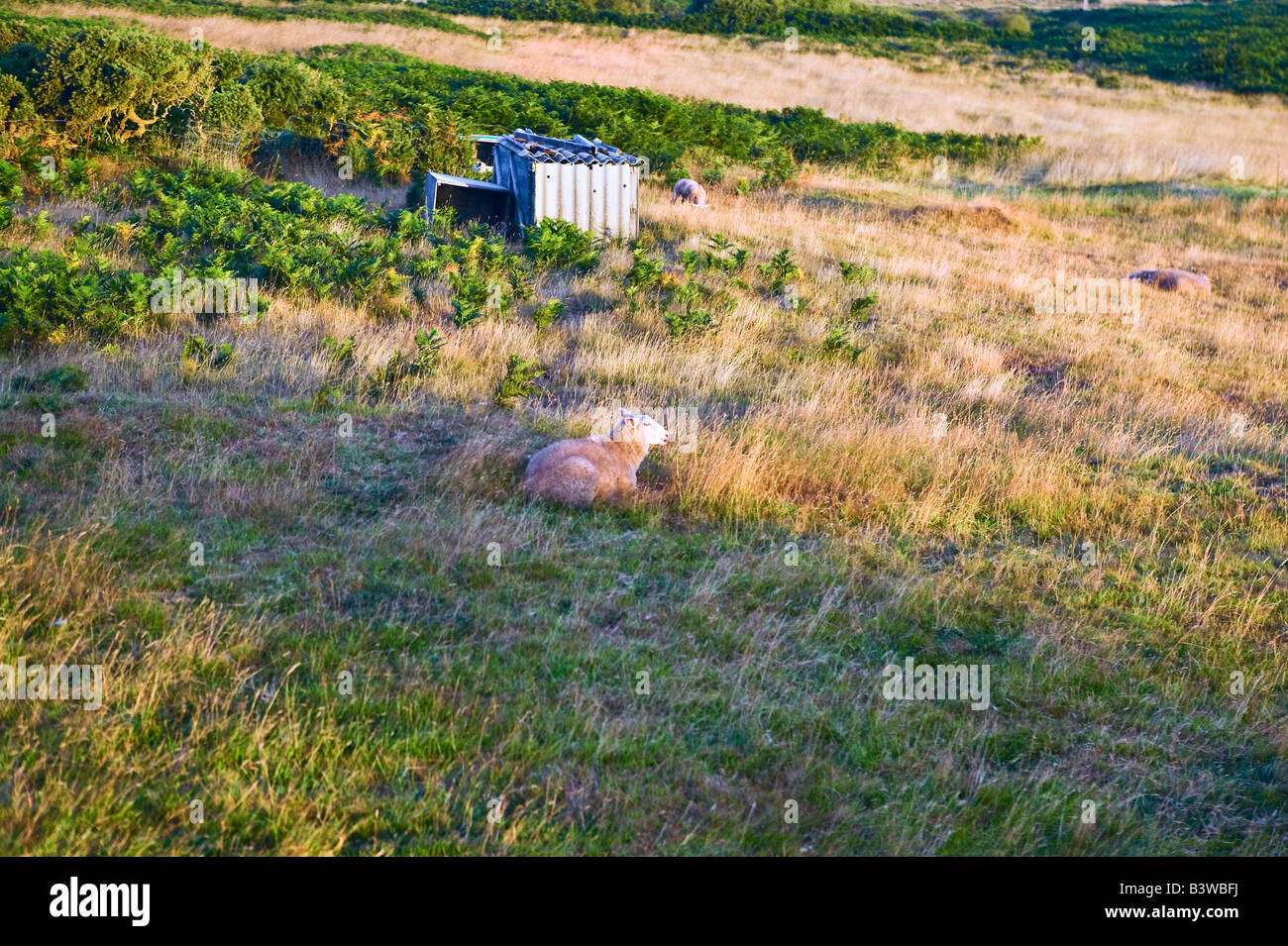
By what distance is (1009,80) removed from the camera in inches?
1399

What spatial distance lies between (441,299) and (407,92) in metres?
9.18

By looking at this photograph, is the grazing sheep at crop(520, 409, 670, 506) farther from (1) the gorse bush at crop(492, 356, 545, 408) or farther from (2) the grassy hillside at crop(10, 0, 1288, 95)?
(2) the grassy hillside at crop(10, 0, 1288, 95)

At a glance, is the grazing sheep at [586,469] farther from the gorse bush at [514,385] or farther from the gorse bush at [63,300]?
the gorse bush at [63,300]

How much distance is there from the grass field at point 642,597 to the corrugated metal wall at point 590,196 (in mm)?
2862

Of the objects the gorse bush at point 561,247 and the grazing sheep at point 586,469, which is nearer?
the grazing sheep at point 586,469

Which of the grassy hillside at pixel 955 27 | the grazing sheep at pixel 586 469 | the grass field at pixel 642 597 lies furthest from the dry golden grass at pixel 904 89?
the grazing sheep at pixel 586 469

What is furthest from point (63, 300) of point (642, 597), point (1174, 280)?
point (1174, 280)

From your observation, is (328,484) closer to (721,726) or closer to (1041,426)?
(721,726)

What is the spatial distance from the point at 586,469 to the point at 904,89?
3003cm

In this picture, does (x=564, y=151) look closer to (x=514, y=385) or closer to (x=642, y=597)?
(x=514, y=385)

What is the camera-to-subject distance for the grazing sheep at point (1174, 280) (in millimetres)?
14492

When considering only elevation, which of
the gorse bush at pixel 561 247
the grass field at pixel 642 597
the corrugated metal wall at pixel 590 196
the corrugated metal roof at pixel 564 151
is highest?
the corrugated metal roof at pixel 564 151

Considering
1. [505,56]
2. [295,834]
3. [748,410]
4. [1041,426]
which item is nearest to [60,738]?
[295,834]

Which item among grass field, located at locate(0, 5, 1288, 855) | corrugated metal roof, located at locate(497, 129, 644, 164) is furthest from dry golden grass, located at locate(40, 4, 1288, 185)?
grass field, located at locate(0, 5, 1288, 855)
